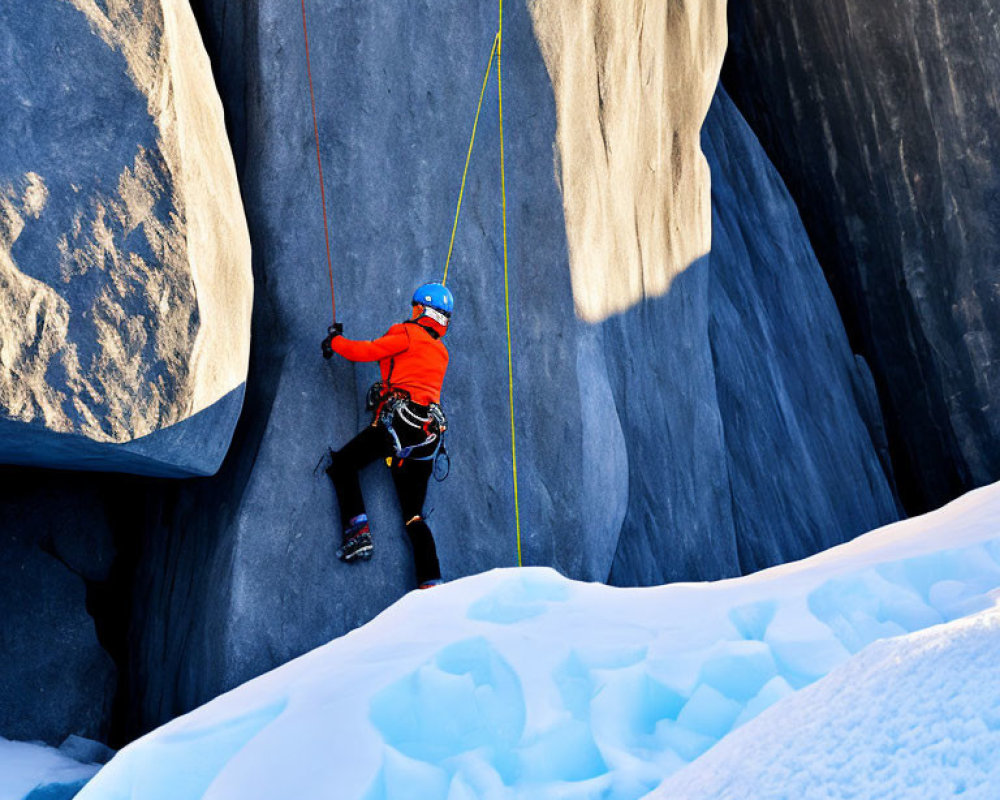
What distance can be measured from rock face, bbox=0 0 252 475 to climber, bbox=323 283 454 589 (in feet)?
2.55

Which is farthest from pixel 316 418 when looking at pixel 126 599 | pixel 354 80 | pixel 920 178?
pixel 920 178

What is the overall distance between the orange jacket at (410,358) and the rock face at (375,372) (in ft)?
1.01

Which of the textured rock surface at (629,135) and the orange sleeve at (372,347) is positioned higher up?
the textured rock surface at (629,135)

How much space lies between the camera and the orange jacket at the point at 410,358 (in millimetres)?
5418

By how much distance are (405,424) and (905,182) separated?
9.61m

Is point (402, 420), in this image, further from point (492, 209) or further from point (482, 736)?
point (482, 736)

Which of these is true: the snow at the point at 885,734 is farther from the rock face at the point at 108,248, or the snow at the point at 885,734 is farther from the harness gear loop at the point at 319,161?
the harness gear loop at the point at 319,161

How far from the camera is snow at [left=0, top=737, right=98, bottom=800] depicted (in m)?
4.31

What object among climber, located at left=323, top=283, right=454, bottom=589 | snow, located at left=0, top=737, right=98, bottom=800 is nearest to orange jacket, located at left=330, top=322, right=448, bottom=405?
climber, located at left=323, top=283, right=454, bottom=589

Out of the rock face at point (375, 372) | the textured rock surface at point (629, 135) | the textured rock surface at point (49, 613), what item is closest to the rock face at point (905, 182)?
the textured rock surface at point (629, 135)

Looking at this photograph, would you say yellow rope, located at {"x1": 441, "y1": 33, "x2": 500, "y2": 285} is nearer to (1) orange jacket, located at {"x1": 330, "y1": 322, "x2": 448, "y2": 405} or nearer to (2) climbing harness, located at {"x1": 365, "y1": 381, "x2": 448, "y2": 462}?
(1) orange jacket, located at {"x1": 330, "y1": 322, "x2": 448, "y2": 405}

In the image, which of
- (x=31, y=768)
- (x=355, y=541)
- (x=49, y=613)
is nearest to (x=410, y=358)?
(x=355, y=541)

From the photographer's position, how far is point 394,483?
223 inches

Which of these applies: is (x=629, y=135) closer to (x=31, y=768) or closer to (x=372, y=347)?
(x=372, y=347)
